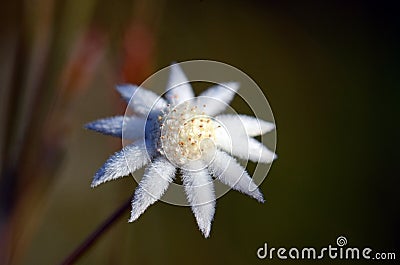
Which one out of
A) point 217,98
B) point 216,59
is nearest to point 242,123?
point 217,98

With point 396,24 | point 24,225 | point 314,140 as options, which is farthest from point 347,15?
point 24,225

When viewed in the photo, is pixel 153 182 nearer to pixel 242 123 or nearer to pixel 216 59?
pixel 242 123

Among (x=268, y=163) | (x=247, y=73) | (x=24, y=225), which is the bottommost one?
(x=24, y=225)

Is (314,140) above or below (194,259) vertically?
above

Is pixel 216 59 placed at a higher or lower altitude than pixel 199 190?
higher

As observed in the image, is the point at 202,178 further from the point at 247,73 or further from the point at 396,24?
the point at 396,24

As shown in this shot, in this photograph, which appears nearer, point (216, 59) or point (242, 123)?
point (242, 123)

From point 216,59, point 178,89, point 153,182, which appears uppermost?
point 216,59

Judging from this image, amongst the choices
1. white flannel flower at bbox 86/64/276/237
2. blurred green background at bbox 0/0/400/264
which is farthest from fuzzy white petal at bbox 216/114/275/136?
blurred green background at bbox 0/0/400/264

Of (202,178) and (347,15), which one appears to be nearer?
(202,178)
